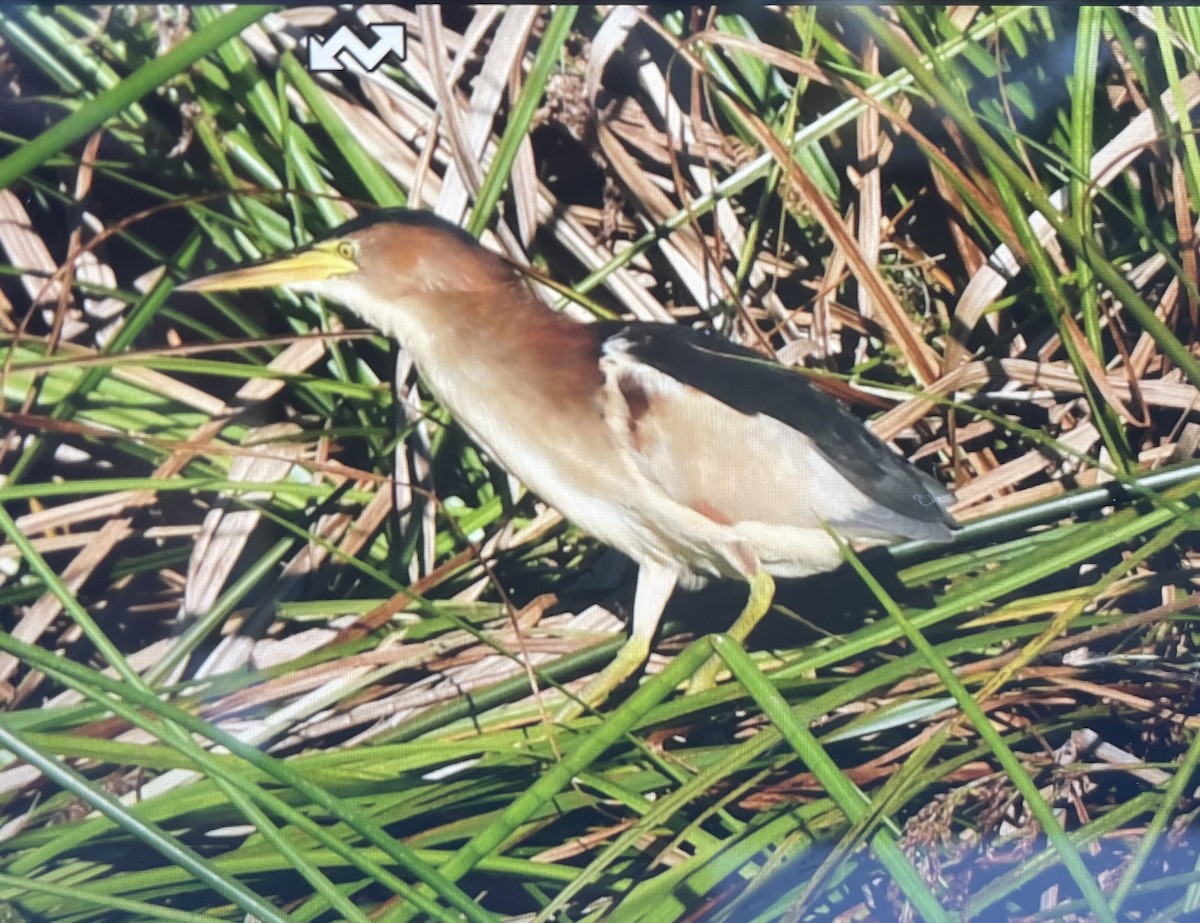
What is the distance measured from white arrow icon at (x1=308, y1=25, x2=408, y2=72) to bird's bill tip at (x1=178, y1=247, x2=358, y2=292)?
0.14 m

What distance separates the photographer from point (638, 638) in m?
0.85

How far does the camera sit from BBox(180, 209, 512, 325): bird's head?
0.81 meters

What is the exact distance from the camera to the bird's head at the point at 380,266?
2.64 ft

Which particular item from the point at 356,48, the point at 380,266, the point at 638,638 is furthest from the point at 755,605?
the point at 356,48

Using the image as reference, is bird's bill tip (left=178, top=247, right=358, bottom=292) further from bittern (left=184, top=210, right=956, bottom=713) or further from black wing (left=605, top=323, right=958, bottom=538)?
black wing (left=605, top=323, right=958, bottom=538)

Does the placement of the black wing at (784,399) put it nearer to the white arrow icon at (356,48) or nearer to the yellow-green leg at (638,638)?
the yellow-green leg at (638,638)

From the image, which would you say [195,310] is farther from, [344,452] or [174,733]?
[174,733]

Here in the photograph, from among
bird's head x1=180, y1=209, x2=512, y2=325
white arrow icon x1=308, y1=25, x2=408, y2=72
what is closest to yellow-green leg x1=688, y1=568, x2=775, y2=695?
bird's head x1=180, y1=209, x2=512, y2=325

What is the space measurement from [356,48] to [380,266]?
0.16 meters

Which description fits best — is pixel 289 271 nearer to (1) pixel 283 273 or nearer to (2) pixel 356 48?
(1) pixel 283 273

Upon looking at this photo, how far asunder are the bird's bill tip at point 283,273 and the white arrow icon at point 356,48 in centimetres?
14

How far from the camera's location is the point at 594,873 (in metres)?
0.62

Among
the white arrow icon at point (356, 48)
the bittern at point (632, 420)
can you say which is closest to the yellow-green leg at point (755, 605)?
the bittern at point (632, 420)

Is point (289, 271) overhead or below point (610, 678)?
overhead
